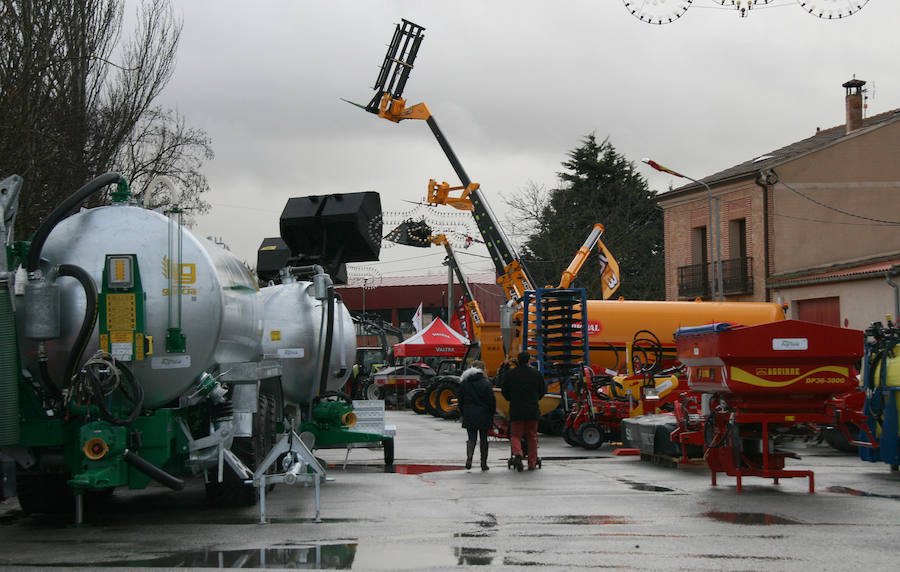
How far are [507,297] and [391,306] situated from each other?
2336 inches

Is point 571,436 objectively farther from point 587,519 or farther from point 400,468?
point 587,519

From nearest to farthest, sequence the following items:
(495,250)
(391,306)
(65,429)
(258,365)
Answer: (65,429) < (258,365) < (495,250) < (391,306)

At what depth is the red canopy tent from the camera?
40844mm

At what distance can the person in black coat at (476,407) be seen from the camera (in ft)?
54.6

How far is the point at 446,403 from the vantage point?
32625mm

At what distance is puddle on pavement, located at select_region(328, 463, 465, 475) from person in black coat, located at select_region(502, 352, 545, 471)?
110 cm

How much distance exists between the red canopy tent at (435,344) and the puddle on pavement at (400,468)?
22.8m

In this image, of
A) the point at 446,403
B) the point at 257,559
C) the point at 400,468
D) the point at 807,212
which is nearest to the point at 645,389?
the point at 400,468

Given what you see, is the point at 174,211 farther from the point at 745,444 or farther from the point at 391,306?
the point at 391,306

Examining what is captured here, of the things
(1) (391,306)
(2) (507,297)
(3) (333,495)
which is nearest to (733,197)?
(2) (507,297)

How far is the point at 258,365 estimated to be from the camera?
453 inches

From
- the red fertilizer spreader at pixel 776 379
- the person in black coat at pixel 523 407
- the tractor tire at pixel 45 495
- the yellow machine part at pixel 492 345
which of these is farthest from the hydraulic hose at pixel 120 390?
the yellow machine part at pixel 492 345

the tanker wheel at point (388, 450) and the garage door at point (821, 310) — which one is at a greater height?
the garage door at point (821, 310)

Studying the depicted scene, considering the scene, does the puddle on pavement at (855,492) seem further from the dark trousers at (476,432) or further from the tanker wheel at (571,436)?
the tanker wheel at (571,436)
